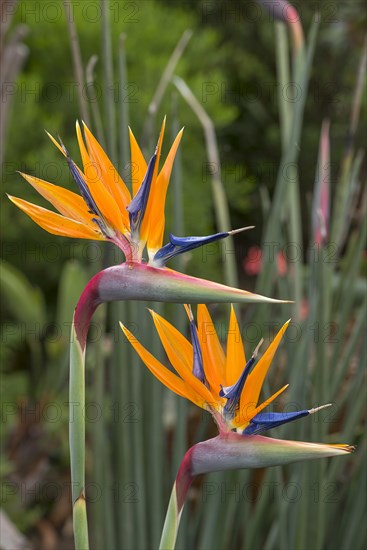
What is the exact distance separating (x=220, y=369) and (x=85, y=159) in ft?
0.41

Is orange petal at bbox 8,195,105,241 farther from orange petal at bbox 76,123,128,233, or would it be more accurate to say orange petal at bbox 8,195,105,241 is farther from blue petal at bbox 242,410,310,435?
blue petal at bbox 242,410,310,435

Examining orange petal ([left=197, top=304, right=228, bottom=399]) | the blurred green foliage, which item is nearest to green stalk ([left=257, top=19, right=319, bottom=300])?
the blurred green foliage

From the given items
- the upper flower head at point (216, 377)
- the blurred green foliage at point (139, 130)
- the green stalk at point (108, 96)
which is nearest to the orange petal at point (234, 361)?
the upper flower head at point (216, 377)

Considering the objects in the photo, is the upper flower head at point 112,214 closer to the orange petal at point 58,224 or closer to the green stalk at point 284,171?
the orange petal at point 58,224

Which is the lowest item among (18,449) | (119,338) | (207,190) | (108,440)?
(18,449)

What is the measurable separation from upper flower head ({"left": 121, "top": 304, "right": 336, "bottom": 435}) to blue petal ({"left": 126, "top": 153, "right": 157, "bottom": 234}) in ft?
0.14

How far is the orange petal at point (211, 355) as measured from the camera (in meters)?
0.40

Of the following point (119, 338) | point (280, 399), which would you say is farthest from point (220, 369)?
point (280, 399)

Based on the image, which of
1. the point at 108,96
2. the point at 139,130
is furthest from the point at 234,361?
the point at 139,130

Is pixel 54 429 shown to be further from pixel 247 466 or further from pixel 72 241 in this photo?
pixel 247 466

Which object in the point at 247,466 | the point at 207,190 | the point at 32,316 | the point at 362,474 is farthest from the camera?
the point at 207,190

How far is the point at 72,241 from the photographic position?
7.85 ft

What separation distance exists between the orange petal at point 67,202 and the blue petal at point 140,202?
0.02 meters

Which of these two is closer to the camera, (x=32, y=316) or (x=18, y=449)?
(x=18, y=449)
